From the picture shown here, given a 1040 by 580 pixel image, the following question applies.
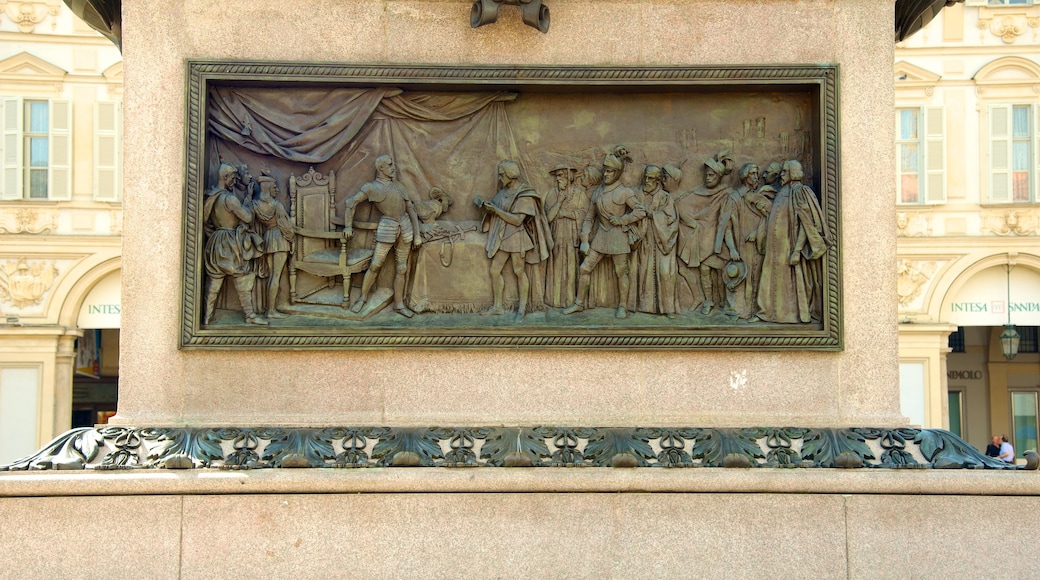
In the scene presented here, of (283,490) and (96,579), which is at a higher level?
(283,490)

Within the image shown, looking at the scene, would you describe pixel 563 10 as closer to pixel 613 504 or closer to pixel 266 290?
pixel 266 290

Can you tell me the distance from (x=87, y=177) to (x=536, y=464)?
2252 cm

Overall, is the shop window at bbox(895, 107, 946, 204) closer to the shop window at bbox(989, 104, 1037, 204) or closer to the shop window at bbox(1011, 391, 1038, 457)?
the shop window at bbox(989, 104, 1037, 204)

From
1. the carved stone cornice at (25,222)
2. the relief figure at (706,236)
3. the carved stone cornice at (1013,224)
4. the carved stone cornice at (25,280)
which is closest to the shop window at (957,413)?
the carved stone cornice at (1013,224)

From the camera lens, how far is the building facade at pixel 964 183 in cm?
2908

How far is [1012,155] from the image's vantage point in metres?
29.5

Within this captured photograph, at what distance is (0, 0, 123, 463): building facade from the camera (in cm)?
2827

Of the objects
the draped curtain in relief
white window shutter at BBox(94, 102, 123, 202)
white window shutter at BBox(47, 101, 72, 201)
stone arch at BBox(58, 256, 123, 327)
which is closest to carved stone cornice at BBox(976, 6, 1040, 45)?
white window shutter at BBox(94, 102, 123, 202)

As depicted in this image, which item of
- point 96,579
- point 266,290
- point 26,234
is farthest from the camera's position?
point 26,234

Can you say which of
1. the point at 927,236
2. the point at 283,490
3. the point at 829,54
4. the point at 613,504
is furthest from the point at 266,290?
the point at 927,236

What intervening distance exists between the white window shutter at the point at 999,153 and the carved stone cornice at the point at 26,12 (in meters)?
A: 21.8

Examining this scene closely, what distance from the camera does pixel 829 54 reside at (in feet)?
32.7

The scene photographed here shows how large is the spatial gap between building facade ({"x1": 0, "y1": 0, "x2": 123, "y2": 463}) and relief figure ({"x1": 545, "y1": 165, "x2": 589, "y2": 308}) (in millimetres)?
20702

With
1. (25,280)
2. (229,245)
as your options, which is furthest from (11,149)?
(229,245)
